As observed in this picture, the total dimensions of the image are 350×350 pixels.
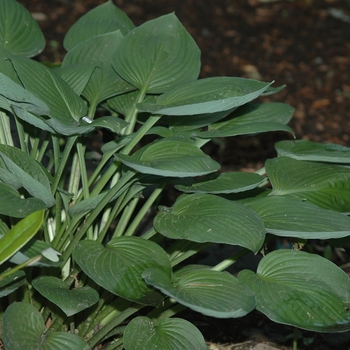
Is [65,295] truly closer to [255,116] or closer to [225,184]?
[225,184]

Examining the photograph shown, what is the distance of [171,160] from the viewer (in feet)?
5.37

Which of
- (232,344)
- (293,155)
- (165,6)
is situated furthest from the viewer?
(165,6)

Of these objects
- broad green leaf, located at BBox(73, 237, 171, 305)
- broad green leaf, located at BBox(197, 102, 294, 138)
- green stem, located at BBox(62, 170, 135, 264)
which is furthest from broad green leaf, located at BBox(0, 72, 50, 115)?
broad green leaf, located at BBox(197, 102, 294, 138)

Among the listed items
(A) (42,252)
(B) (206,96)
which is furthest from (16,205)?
Answer: (B) (206,96)

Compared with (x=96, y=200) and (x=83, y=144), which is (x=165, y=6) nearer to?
(x=83, y=144)

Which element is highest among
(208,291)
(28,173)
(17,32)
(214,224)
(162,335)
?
(17,32)

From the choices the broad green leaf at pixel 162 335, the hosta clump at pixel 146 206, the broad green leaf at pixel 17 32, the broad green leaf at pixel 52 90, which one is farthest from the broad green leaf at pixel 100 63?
the broad green leaf at pixel 162 335

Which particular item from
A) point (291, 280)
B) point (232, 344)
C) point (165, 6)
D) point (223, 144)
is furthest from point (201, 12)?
point (291, 280)

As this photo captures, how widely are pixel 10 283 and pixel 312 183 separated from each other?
0.90 meters

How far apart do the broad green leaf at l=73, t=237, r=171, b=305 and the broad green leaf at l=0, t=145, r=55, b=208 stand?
17 centimetres

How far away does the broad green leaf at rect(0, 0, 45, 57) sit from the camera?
212cm

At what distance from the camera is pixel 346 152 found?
196 cm

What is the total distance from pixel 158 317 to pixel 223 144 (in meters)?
1.73

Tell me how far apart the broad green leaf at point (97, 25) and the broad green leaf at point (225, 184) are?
28.6 inches
